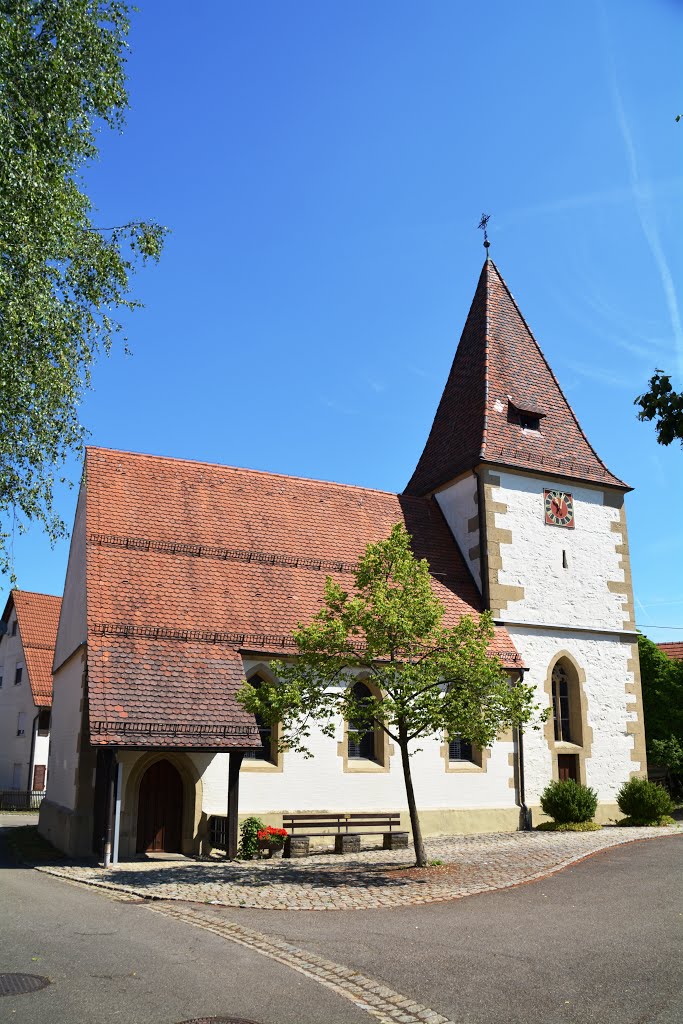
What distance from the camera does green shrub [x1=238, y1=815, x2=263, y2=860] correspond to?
16.1 m

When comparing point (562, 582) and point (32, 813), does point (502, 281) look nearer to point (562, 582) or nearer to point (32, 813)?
point (562, 582)

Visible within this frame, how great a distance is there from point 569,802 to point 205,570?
1001 cm

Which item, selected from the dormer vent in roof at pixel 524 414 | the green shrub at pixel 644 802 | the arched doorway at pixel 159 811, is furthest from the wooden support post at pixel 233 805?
the dormer vent in roof at pixel 524 414

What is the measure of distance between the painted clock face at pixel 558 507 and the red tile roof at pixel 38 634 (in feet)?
68.0

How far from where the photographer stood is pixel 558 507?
79.1 ft

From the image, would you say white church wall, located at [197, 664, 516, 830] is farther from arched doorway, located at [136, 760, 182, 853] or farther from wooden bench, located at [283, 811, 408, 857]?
arched doorway, located at [136, 760, 182, 853]

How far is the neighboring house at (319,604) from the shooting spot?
16672mm

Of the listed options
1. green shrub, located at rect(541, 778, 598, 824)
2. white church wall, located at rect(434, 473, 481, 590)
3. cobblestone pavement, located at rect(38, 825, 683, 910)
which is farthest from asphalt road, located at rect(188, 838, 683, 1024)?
white church wall, located at rect(434, 473, 481, 590)

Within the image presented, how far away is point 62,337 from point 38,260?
49.7 inches

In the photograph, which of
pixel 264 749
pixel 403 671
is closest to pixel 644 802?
pixel 264 749

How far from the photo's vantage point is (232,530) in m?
21.1

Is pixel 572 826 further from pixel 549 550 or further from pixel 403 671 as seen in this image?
pixel 403 671

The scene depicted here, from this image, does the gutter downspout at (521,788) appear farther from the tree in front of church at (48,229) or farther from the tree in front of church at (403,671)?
the tree in front of church at (48,229)

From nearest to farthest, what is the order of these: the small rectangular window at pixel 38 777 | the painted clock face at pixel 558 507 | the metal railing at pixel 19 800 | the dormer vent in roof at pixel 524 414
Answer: the painted clock face at pixel 558 507
the dormer vent in roof at pixel 524 414
the metal railing at pixel 19 800
the small rectangular window at pixel 38 777
